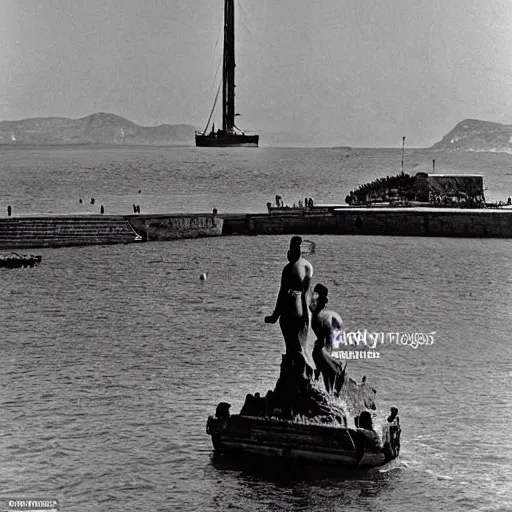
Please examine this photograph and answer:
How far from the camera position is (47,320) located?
154 ft

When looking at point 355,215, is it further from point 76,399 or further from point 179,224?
point 76,399

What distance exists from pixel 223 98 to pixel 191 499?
6727 inches

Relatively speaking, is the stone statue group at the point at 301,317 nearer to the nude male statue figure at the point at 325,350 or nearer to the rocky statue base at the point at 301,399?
the nude male statue figure at the point at 325,350

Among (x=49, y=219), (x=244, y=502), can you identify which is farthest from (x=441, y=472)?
(x=49, y=219)

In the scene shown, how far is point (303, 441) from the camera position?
2419cm

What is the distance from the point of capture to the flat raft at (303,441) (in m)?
24.1

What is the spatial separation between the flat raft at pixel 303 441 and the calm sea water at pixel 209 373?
1.50 feet

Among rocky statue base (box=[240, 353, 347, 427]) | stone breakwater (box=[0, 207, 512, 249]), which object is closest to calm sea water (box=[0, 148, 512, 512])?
rocky statue base (box=[240, 353, 347, 427])

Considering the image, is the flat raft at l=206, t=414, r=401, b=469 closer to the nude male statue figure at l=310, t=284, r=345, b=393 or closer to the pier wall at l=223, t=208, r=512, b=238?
the nude male statue figure at l=310, t=284, r=345, b=393

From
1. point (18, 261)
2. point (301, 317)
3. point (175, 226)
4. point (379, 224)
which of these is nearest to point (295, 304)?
point (301, 317)

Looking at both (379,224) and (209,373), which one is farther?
(379,224)

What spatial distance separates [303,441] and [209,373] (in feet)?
37.3

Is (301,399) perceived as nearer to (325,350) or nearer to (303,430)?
(303,430)

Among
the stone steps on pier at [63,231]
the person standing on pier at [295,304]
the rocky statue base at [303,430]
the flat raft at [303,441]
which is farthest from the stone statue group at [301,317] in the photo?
the stone steps on pier at [63,231]
